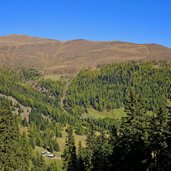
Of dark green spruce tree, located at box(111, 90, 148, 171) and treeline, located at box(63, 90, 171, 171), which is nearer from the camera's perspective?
treeline, located at box(63, 90, 171, 171)


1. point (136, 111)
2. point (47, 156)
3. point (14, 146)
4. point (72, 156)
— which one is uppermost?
point (136, 111)

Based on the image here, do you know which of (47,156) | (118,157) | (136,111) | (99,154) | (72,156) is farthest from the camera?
(47,156)

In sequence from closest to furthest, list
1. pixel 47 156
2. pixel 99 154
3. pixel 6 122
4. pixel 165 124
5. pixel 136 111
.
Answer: pixel 165 124 < pixel 136 111 < pixel 6 122 < pixel 99 154 < pixel 47 156

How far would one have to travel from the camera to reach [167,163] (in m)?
47.2

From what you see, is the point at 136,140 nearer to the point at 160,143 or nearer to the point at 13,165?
the point at 160,143

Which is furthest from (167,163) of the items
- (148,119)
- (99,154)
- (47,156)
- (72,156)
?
(47,156)

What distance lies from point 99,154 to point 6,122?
21953mm

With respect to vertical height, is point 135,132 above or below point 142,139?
above

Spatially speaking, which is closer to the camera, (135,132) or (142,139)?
(142,139)

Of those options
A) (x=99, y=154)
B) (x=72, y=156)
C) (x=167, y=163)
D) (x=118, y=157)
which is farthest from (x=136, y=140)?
(x=72, y=156)

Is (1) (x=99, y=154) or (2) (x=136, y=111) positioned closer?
(2) (x=136, y=111)

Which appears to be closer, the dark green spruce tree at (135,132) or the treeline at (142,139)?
the treeline at (142,139)

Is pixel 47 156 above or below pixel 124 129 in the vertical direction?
below

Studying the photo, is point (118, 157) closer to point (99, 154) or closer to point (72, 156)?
point (99, 154)
